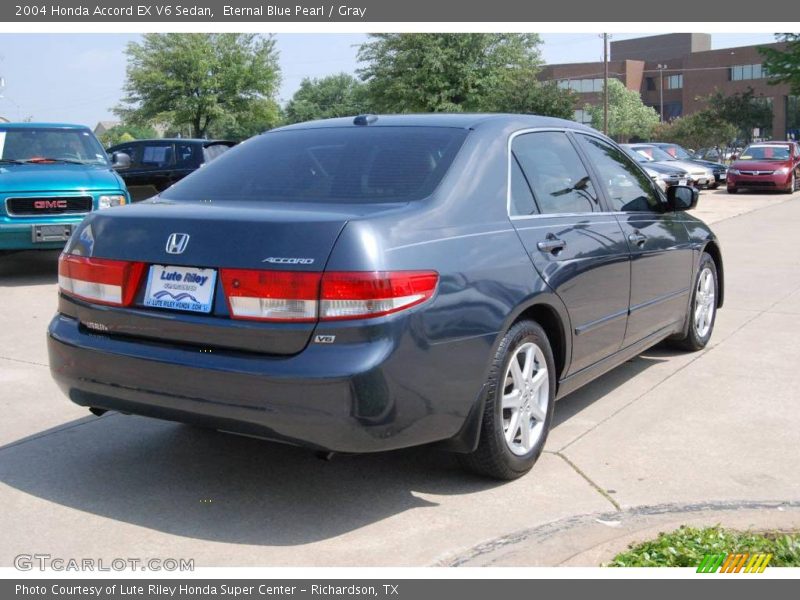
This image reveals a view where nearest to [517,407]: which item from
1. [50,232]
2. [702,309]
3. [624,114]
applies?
[702,309]

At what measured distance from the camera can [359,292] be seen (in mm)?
3510

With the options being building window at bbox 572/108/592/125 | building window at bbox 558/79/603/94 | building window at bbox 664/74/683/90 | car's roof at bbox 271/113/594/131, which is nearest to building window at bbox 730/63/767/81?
building window at bbox 664/74/683/90

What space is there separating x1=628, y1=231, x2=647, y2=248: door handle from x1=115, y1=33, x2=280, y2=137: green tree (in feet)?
119

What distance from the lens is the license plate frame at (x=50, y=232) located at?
33.8 ft

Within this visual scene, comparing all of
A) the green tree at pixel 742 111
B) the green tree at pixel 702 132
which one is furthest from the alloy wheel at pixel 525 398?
the green tree at pixel 702 132

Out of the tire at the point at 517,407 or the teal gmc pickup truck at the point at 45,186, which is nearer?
the tire at the point at 517,407

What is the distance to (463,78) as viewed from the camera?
46.2 meters

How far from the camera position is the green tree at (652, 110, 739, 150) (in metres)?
63.2

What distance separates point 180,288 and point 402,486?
53.4 inches

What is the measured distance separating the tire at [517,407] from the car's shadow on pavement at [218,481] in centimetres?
17

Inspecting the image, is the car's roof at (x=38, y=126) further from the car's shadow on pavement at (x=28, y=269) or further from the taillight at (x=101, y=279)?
the taillight at (x=101, y=279)

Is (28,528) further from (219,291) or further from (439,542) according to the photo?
(439,542)

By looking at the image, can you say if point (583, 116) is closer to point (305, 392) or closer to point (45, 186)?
point (45, 186)

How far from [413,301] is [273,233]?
606 millimetres
